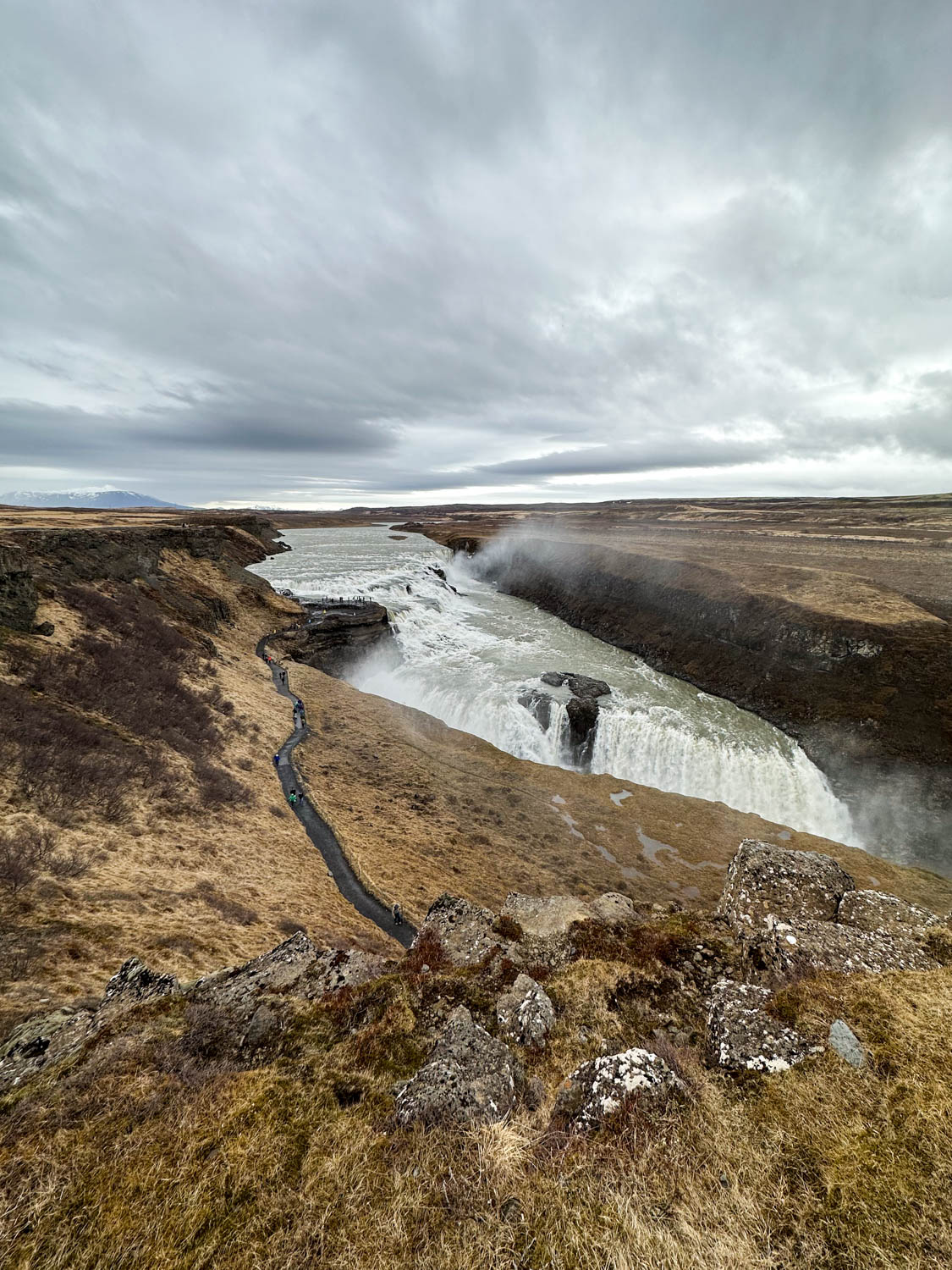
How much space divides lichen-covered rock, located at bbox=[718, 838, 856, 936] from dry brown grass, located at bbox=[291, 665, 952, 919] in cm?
1034

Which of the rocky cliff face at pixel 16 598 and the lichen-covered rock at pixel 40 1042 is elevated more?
the rocky cliff face at pixel 16 598

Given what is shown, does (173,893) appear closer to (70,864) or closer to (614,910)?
(70,864)

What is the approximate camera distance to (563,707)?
35125 mm

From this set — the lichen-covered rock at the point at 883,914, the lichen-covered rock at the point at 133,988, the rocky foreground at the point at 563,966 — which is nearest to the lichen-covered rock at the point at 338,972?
the rocky foreground at the point at 563,966

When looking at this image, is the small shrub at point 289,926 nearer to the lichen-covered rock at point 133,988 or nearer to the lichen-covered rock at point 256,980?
the lichen-covered rock at point 256,980

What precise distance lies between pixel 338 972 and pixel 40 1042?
4.38 meters

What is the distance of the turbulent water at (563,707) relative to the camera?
99.6ft

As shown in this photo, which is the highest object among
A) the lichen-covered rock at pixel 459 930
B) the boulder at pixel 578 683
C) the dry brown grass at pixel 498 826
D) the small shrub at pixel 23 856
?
the small shrub at pixel 23 856

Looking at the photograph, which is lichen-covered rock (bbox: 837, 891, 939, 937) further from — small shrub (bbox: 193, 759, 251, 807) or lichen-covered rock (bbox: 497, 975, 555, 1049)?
small shrub (bbox: 193, 759, 251, 807)

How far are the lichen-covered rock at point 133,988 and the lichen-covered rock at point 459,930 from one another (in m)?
4.81

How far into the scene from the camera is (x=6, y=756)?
1420 centimetres

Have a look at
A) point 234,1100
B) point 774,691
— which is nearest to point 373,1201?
point 234,1100

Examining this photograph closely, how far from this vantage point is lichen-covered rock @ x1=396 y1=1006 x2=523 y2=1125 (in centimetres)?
545

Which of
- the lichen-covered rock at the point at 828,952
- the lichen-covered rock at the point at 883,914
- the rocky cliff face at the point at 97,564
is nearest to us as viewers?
the lichen-covered rock at the point at 828,952
